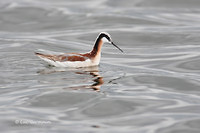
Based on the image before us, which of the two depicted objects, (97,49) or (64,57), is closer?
(64,57)

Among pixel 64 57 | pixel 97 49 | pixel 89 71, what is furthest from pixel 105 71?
pixel 64 57

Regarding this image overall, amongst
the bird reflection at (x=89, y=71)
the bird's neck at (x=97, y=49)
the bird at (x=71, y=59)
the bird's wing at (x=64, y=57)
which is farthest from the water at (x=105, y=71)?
the bird's neck at (x=97, y=49)

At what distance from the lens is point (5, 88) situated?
1446 cm

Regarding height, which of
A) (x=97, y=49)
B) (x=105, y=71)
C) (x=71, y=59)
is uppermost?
(x=97, y=49)

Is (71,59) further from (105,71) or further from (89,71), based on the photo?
(105,71)

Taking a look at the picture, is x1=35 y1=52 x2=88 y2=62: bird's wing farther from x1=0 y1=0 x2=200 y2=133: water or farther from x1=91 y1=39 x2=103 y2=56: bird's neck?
x1=91 y1=39 x2=103 y2=56: bird's neck

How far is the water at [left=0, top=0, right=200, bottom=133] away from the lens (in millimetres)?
12062

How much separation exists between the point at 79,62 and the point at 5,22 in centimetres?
1104

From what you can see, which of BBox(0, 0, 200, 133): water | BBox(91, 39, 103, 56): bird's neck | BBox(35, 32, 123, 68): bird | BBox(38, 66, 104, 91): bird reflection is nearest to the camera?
BBox(0, 0, 200, 133): water

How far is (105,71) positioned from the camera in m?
17.0

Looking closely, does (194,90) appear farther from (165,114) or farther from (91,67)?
(91,67)

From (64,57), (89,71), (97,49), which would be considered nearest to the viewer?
(89,71)

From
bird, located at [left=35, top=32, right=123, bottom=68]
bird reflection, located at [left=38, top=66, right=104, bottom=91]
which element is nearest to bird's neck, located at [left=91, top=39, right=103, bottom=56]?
bird, located at [left=35, top=32, right=123, bottom=68]

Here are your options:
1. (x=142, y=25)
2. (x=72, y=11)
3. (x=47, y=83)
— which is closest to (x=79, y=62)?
(x=47, y=83)
